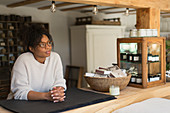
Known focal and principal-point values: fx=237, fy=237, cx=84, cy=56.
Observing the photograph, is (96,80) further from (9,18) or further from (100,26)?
(100,26)

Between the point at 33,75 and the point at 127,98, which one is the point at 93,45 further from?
the point at 33,75

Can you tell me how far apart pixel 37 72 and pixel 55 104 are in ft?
1.22

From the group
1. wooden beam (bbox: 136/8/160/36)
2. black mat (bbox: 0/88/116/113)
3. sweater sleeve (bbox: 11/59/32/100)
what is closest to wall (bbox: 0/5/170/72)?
Answer: wooden beam (bbox: 136/8/160/36)

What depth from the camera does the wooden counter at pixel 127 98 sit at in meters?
2.10

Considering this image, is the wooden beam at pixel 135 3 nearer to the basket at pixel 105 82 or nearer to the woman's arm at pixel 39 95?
the basket at pixel 105 82

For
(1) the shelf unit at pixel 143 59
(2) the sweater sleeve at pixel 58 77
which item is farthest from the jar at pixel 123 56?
(2) the sweater sleeve at pixel 58 77

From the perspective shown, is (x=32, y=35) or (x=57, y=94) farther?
(x=32, y=35)

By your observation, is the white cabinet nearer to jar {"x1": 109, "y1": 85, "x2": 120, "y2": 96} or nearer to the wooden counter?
the wooden counter

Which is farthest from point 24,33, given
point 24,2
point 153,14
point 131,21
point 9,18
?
point 131,21

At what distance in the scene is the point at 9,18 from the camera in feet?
17.9

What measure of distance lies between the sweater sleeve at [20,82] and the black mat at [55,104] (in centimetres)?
6

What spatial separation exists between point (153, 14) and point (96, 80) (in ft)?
4.69

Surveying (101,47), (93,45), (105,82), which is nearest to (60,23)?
(93,45)

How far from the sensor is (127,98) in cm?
244
